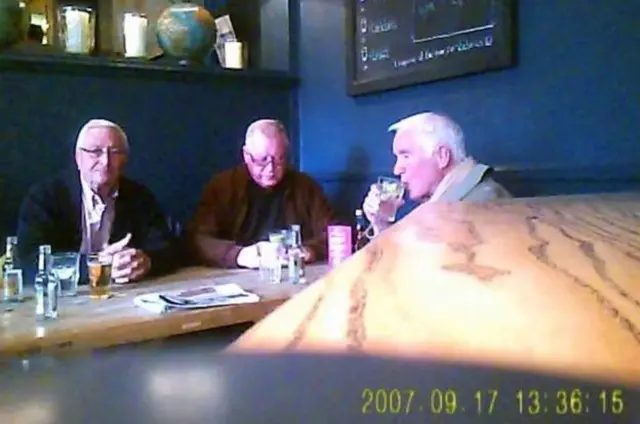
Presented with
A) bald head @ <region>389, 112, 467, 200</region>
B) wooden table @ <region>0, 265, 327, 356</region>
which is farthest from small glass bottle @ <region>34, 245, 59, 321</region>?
bald head @ <region>389, 112, 467, 200</region>

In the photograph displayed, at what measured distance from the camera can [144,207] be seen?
8.05ft

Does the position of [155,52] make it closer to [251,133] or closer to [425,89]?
[251,133]

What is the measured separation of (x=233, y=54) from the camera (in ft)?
11.1

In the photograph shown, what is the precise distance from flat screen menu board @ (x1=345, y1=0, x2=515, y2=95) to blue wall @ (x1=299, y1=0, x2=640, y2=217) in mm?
51

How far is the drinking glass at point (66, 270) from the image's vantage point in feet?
5.66

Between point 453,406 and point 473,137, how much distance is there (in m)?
2.17

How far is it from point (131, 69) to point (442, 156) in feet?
4.73

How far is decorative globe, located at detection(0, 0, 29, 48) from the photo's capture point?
2.63 m

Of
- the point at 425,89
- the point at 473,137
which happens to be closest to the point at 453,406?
the point at 473,137

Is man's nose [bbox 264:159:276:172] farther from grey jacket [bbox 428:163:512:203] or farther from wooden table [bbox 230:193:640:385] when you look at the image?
wooden table [bbox 230:193:640:385]

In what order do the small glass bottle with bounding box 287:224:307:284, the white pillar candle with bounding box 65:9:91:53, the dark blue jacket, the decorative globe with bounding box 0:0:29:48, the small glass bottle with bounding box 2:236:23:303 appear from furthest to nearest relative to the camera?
the white pillar candle with bounding box 65:9:91:53 < the decorative globe with bounding box 0:0:29:48 < the dark blue jacket < the small glass bottle with bounding box 287:224:307:284 < the small glass bottle with bounding box 2:236:23:303

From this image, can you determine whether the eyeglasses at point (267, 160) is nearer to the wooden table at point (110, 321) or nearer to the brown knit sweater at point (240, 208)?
the brown knit sweater at point (240, 208)

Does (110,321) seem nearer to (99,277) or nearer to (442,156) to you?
(99,277)

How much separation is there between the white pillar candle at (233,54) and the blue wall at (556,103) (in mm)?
844
